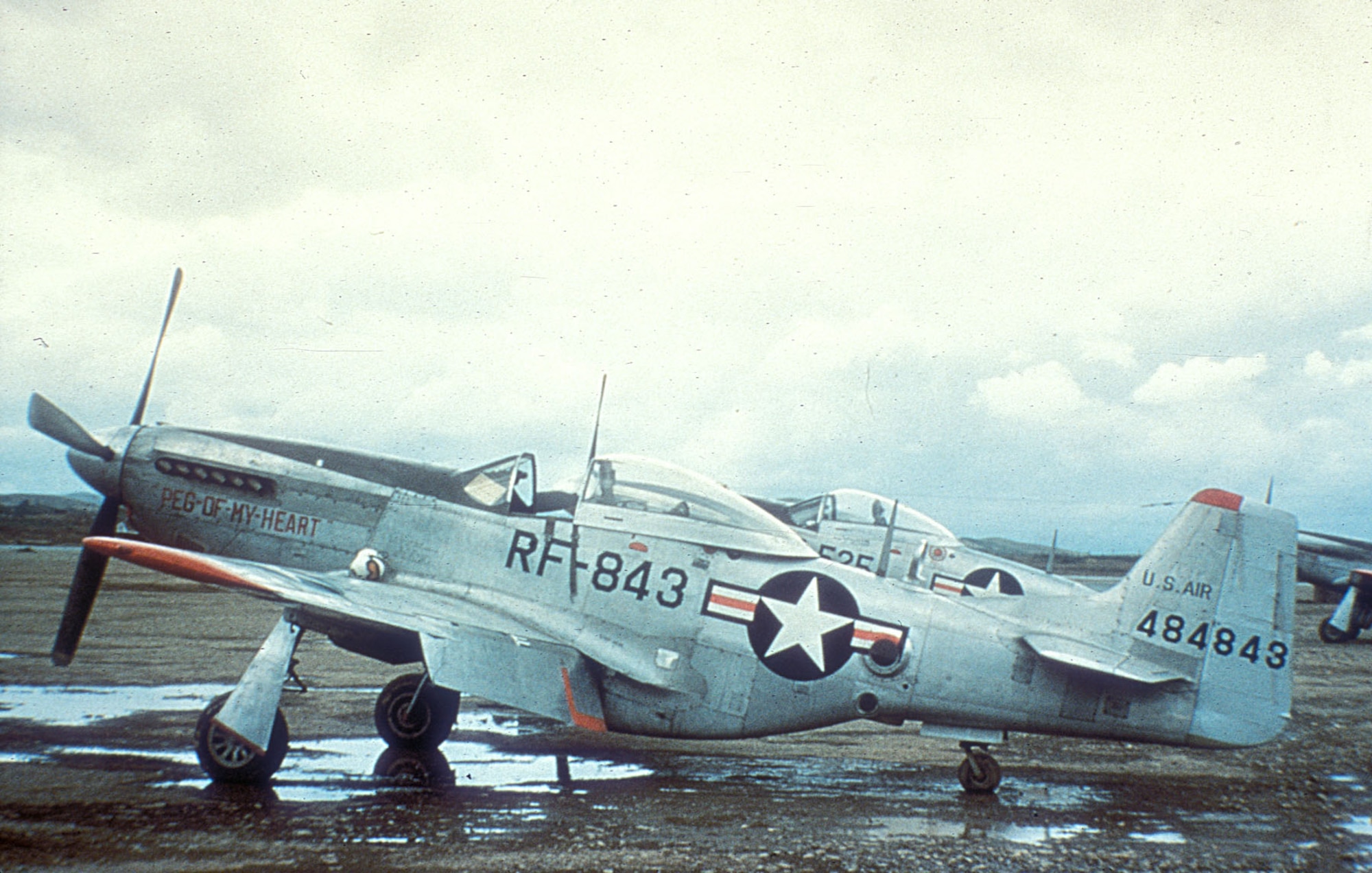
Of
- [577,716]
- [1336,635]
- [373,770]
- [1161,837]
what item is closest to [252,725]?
[373,770]

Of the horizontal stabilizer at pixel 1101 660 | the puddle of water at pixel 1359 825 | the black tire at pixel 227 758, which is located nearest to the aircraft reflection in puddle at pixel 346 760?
the black tire at pixel 227 758

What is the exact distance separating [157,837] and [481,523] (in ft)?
9.28

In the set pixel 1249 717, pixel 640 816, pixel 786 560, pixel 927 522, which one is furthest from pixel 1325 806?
pixel 927 522

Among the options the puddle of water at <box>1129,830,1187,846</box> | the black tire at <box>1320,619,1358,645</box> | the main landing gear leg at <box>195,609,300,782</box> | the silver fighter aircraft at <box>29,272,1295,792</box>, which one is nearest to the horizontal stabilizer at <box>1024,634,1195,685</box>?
the silver fighter aircraft at <box>29,272,1295,792</box>

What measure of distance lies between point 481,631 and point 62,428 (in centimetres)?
402

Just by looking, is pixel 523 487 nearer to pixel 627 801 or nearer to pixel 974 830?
pixel 627 801

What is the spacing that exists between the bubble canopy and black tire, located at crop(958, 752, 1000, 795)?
1776mm

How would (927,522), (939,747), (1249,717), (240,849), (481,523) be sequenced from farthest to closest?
(927,522) < (939,747) < (481,523) < (1249,717) < (240,849)

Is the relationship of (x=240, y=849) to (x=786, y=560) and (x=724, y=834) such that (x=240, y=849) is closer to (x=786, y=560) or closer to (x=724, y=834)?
(x=724, y=834)

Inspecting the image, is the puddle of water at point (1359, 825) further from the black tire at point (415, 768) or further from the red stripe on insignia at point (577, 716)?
the black tire at point (415, 768)

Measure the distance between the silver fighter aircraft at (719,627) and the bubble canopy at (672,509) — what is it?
15 mm

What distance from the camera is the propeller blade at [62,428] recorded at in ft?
24.1

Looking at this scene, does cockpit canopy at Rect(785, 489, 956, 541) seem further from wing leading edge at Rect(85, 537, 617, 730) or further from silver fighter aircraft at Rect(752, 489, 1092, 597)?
wing leading edge at Rect(85, 537, 617, 730)

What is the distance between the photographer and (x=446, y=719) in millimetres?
7055
